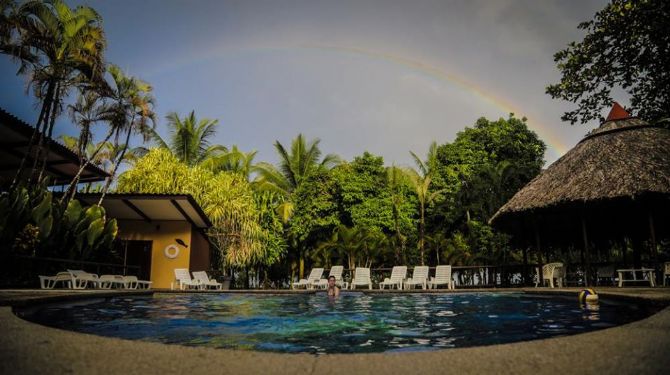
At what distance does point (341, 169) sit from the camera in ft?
94.2

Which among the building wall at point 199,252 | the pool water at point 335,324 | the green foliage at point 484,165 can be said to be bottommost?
the pool water at point 335,324

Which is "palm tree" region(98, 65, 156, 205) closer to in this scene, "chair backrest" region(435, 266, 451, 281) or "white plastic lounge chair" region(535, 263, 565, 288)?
"chair backrest" region(435, 266, 451, 281)

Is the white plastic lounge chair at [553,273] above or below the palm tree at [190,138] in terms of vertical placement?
below

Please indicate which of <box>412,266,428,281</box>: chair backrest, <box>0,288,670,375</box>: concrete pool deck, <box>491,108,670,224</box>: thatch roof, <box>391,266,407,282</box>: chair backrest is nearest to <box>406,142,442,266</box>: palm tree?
<box>391,266,407,282</box>: chair backrest

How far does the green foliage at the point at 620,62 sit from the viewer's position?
1209 centimetres

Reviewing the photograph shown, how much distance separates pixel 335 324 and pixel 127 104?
14.0 meters

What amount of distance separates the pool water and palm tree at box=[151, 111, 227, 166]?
2068 cm

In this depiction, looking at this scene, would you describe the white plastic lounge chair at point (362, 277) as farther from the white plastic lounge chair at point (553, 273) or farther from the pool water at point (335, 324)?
the pool water at point (335, 324)

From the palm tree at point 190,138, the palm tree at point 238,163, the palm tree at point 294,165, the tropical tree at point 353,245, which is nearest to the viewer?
the tropical tree at point 353,245

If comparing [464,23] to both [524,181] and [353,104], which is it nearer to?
[353,104]

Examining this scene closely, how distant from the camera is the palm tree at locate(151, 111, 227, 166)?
29359 millimetres

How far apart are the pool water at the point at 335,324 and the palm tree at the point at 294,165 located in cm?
2087

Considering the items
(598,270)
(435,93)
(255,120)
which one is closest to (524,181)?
(435,93)

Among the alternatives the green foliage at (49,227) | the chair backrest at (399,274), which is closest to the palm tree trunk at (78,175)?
the green foliage at (49,227)
